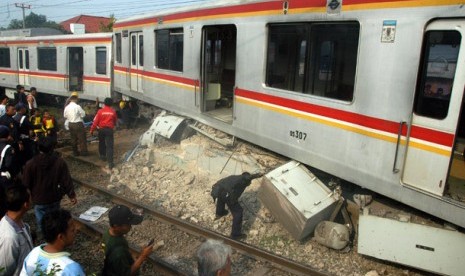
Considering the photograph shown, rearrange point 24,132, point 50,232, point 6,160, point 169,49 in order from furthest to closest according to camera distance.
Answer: point 169,49, point 24,132, point 6,160, point 50,232

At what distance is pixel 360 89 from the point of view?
5.45 m

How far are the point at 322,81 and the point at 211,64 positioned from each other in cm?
452

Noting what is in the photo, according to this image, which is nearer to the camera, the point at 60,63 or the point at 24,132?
the point at 24,132

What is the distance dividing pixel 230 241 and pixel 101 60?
501 inches

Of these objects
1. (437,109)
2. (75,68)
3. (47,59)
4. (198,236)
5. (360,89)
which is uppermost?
(360,89)

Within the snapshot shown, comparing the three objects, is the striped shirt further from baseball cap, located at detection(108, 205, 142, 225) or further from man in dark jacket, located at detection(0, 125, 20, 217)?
man in dark jacket, located at detection(0, 125, 20, 217)

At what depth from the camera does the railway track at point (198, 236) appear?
5.38m

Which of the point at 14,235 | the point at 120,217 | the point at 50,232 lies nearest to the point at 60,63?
the point at 14,235

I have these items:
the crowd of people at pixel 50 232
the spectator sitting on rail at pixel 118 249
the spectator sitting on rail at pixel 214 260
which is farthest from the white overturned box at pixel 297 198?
the spectator sitting on rail at pixel 214 260

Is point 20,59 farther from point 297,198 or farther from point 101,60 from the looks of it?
point 297,198

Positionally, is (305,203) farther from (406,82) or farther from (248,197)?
(406,82)

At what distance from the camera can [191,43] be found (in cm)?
934

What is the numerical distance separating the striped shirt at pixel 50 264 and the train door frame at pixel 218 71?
631 centimetres

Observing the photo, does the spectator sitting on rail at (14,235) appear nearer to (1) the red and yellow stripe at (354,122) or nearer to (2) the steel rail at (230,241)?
(2) the steel rail at (230,241)
